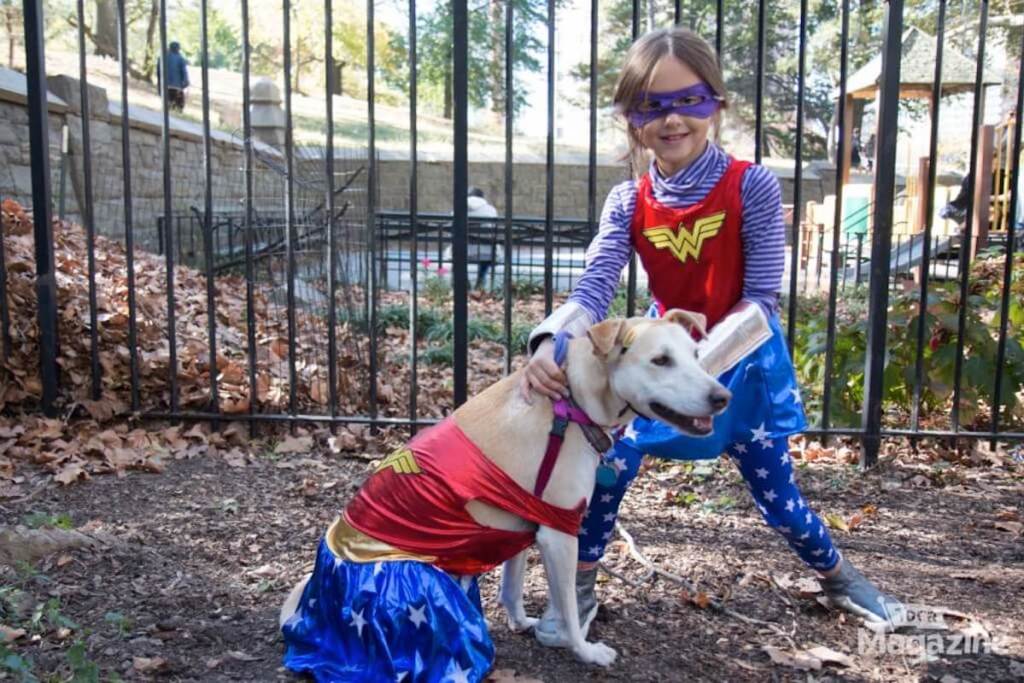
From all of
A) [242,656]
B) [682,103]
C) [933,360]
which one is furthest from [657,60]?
[933,360]

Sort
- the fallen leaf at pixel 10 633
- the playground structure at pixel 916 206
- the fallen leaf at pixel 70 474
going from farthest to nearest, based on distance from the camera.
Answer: the playground structure at pixel 916 206 → the fallen leaf at pixel 70 474 → the fallen leaf at pixel 10 633

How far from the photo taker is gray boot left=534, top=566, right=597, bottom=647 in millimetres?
2834

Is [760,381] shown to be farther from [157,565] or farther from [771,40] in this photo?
[771,40]

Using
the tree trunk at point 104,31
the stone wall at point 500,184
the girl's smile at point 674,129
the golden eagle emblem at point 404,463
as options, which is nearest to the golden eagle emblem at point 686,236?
the girl's smile at point 674,129

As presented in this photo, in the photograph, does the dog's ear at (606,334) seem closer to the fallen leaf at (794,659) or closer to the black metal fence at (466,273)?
the fallen leaf at (794,659)

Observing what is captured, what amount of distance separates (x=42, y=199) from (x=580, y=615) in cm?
365

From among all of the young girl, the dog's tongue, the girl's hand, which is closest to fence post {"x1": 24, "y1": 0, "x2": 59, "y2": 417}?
the young girl

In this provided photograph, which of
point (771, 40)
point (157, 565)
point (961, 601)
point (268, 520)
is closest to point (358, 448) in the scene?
point (268, 520)

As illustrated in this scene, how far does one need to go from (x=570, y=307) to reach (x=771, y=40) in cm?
3090

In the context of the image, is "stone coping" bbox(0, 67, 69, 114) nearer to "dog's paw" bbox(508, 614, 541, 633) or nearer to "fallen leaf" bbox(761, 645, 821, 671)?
"dog's paw" bbox(508, 614, 541, 633)

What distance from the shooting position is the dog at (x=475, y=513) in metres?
2.41

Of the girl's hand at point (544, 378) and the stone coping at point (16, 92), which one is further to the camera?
the stone coping at point (16, 92)

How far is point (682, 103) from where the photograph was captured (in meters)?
2.72

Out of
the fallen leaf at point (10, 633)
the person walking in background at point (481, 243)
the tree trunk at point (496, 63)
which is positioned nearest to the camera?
the fallen leaf at point (10, 633)
